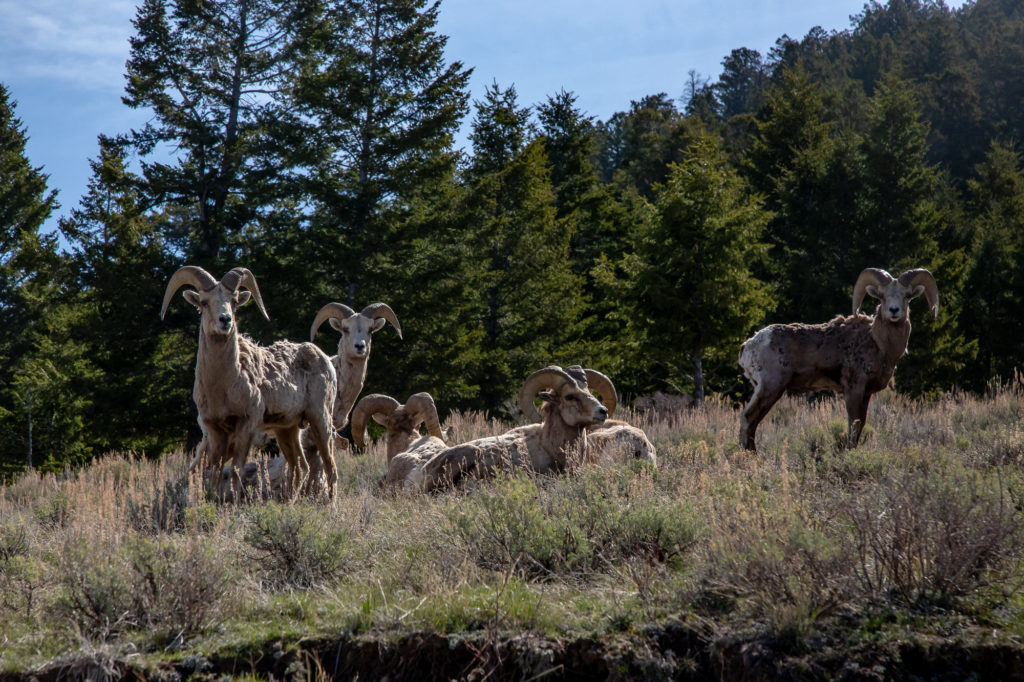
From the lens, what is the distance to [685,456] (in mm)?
9297

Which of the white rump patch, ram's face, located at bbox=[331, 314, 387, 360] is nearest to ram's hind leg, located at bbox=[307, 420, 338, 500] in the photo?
ram's face, located at bbox=[331, 314, 387, 360]

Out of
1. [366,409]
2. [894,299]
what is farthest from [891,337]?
[366,409]

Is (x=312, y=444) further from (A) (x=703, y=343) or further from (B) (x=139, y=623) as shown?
(A) (x=703, y=343)

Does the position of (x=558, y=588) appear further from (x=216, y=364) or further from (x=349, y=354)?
(x=349, y=354)

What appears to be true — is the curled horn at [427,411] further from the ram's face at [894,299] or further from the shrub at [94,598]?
the shrub at [94,598]

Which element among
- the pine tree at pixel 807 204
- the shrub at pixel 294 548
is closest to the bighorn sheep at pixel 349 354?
the shrub at pixel 294 548

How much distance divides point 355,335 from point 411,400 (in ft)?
3.55

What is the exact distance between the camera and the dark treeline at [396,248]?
858 inches

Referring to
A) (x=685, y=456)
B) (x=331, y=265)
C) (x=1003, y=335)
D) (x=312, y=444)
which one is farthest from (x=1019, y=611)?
(x=1003, y=335)

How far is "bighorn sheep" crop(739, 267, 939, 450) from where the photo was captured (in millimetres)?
10164

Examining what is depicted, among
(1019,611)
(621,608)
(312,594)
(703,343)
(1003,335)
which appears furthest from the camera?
(1003,335)

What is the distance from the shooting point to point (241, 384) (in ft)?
27.3

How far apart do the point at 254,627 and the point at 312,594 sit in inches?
20.4

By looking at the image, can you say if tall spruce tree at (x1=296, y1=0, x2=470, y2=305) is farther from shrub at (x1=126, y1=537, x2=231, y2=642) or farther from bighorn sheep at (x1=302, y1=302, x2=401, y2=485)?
shrub at (x1=126, y1=537, x2=231, y2=642)
